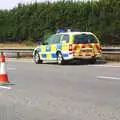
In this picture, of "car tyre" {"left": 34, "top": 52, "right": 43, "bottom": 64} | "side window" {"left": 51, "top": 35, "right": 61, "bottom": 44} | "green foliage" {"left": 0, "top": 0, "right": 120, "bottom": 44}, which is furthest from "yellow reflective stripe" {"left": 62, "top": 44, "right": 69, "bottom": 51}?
"green foliage" {"left": 0, "top": 0, "right": 120, "bottom": 44}

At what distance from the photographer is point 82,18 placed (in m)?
46.3

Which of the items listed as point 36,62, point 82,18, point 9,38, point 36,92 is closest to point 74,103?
point 36,92

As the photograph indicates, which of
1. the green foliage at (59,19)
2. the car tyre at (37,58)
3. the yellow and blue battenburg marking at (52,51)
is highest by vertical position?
the green foliage at (59,19)

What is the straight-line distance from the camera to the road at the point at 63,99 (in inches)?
391

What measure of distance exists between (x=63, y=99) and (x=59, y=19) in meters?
36.9

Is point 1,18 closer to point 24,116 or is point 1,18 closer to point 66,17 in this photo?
point 66,17

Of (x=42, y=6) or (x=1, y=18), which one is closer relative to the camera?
(x=42, y=6)

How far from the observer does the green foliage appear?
4412 centimetres

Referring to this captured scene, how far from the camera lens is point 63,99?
12117 millimetres

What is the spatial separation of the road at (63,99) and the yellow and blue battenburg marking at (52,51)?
786 centimetres

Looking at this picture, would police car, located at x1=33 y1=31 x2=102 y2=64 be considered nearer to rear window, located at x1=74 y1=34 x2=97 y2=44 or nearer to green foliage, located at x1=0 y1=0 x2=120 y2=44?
rear window, located at x1=74 y1=34 x2=97 y2=44

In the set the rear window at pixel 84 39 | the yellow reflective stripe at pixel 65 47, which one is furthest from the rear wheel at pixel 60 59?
the rear window at pixel 84 39

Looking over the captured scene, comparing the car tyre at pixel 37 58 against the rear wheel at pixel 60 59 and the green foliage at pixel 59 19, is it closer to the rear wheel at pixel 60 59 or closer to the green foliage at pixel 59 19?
the rear wheel at pixel 60 59

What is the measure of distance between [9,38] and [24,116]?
151ft
